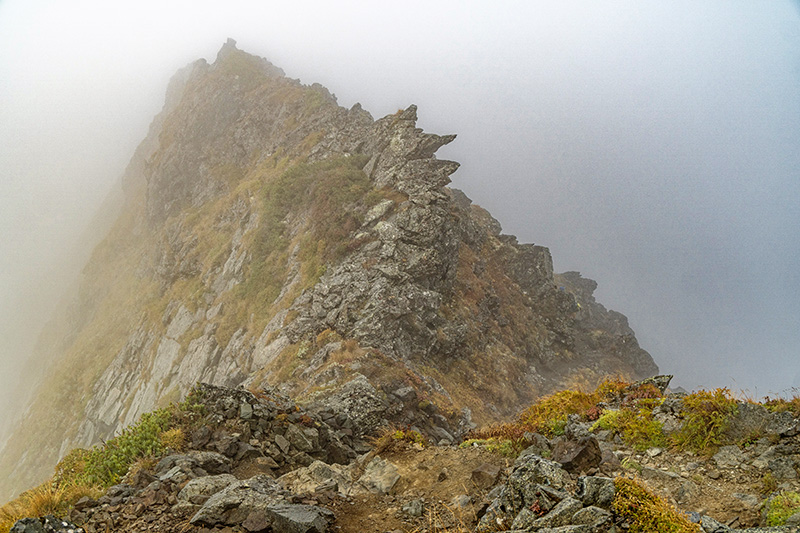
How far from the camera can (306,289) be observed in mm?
26875

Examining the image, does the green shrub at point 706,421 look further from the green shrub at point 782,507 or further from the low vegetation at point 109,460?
the low vegetation at point 109,460

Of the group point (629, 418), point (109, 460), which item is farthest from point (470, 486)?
point (109, 460)

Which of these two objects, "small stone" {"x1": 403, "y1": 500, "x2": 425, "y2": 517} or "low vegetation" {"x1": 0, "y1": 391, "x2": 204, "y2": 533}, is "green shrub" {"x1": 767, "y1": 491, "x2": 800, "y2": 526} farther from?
"low vegetation" {"x1": 0, "y1": 391, "x2": 204, "y2": 533}

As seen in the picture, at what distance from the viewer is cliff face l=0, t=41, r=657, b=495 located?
77.6 ft

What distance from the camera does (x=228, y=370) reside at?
90.3 ft

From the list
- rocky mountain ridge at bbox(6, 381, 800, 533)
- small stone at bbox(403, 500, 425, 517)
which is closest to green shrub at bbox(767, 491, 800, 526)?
rocky mountain ridge at bbox(6, 381, 800, 533)

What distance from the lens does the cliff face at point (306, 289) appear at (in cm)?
2366

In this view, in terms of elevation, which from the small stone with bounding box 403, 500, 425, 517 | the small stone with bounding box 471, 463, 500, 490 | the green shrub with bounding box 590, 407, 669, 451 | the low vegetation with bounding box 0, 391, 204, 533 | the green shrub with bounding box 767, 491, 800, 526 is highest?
the green shrub with bounding box 590, 407, 669, 451

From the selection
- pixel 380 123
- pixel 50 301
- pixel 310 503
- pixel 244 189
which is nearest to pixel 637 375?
pixel 380 123

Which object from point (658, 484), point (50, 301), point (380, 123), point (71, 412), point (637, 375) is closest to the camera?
point (658, 484)

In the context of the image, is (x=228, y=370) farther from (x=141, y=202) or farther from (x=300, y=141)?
(x=141, y=202)

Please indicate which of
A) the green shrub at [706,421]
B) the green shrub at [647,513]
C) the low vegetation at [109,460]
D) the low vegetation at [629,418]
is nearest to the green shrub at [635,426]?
the low vegetation at [629,418]

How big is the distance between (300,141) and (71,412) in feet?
141

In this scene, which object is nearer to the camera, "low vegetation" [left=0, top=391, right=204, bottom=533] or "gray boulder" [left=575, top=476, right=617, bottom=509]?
"gray boulder" [left=575, top=476, right=617, bottom=509]
